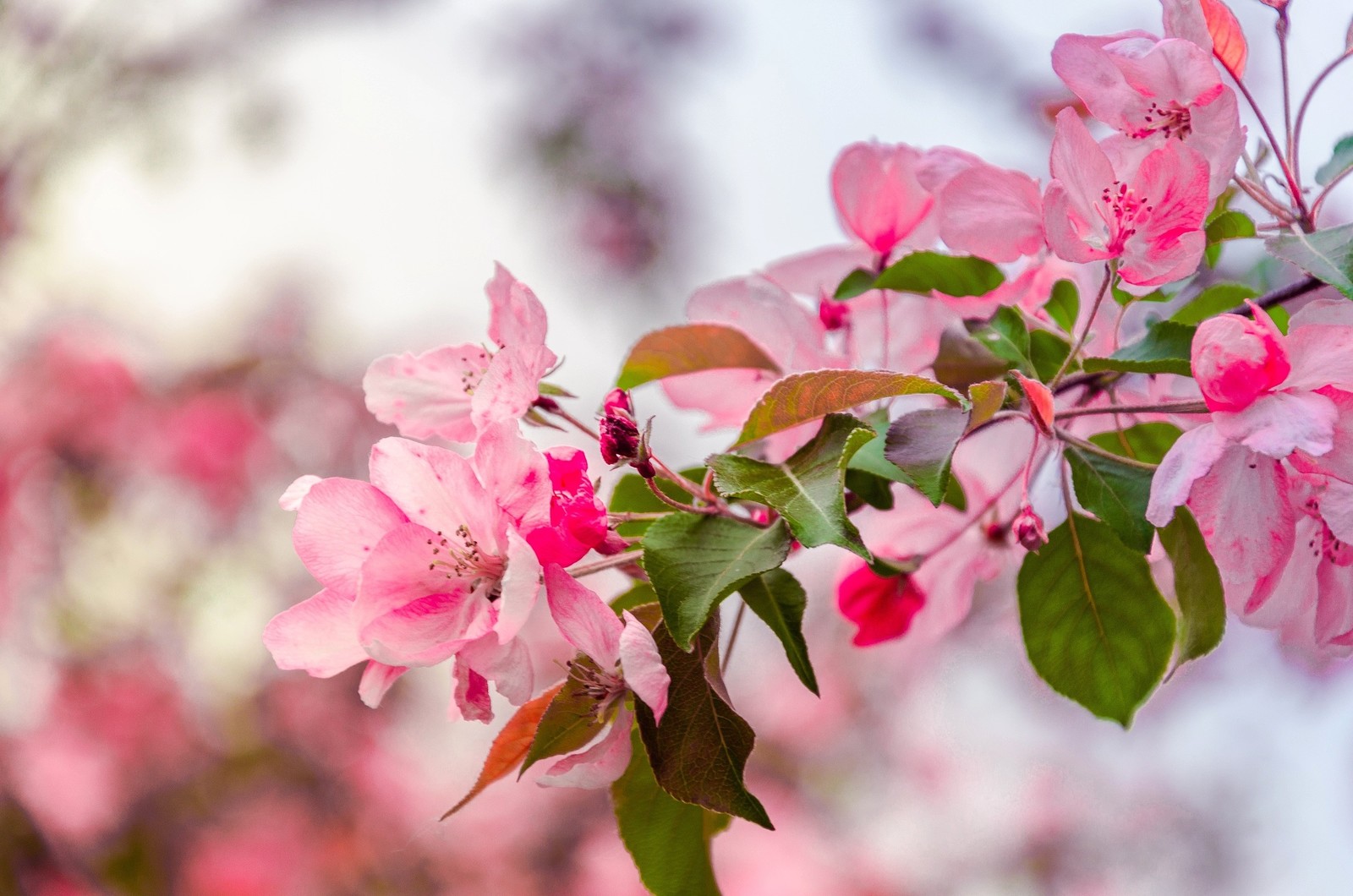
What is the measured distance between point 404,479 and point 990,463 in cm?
37

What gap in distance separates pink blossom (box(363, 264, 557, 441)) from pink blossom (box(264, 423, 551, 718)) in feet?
0.19

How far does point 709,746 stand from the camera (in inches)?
14.3

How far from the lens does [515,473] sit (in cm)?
36

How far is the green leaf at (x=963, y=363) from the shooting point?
483 mm

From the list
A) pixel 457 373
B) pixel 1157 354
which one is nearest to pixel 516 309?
pixel 457 373

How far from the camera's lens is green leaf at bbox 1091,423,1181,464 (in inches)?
20.8

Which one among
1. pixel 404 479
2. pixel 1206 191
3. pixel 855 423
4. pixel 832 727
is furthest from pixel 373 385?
pixel 832 727

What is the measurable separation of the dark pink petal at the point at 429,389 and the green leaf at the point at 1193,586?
0.31 metres

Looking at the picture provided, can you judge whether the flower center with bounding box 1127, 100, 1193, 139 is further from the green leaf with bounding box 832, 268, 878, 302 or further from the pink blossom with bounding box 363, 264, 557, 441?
the pink blossom with bounding box 363, 264, 557, 441

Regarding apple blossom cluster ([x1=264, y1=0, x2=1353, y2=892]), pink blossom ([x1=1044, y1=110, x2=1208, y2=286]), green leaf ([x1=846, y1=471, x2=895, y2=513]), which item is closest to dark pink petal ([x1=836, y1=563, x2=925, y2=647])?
apple blossom cluster ([x1=264, y1=0, x2=1353, y2=892])

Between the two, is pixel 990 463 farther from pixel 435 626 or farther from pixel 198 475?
pixel 198 475

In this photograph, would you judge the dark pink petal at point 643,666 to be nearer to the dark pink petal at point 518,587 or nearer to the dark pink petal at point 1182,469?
the dark pink petal at point 518,587

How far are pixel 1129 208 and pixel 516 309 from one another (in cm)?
25

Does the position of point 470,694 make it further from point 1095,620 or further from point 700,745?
point 1095,620
